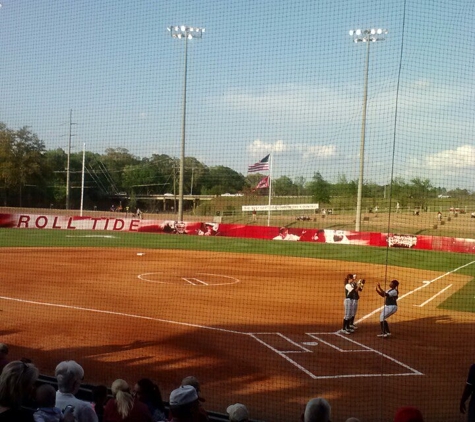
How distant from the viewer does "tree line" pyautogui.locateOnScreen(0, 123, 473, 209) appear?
24734 mm

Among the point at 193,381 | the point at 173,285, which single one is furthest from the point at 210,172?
the point at 193,381

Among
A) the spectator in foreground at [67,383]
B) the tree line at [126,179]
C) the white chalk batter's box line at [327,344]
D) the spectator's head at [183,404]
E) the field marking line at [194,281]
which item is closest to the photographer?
the spectator's head at [183,404]

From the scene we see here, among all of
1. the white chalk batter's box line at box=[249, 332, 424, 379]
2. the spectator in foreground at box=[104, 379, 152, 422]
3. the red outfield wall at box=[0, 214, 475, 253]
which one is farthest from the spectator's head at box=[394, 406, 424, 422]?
the red outfield wall at box=[0, 214, 475, 253]

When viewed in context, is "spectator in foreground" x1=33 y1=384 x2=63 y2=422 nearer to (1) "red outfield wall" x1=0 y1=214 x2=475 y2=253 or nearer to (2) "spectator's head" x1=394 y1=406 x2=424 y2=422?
(2) "spectator's head" x1=394 y1=406 x2=424 y2=422

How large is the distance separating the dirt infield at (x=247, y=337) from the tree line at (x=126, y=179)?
477cm

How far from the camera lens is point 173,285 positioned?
60.8ft

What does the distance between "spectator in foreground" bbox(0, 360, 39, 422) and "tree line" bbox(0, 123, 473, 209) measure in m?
19.6

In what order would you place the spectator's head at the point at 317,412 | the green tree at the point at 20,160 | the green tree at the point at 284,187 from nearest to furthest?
the spectator's head at the point at 317,412 → the green tree at the point at 284,187 → the green tree at the point at 20,160

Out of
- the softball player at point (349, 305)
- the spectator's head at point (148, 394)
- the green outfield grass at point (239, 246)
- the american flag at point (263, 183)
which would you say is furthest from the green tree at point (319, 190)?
the spectator's head at point (148, 394)

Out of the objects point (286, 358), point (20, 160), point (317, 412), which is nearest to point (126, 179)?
point (20, 160)

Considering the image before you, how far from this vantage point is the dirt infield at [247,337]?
8.77m

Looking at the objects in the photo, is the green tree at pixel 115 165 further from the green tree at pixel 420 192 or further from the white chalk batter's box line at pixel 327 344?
the white chalk batter's box line at pixel 327 344

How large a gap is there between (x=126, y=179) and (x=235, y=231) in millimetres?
8374

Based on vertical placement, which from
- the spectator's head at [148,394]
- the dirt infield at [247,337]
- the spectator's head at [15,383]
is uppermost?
the spectator's head at [15,383]
